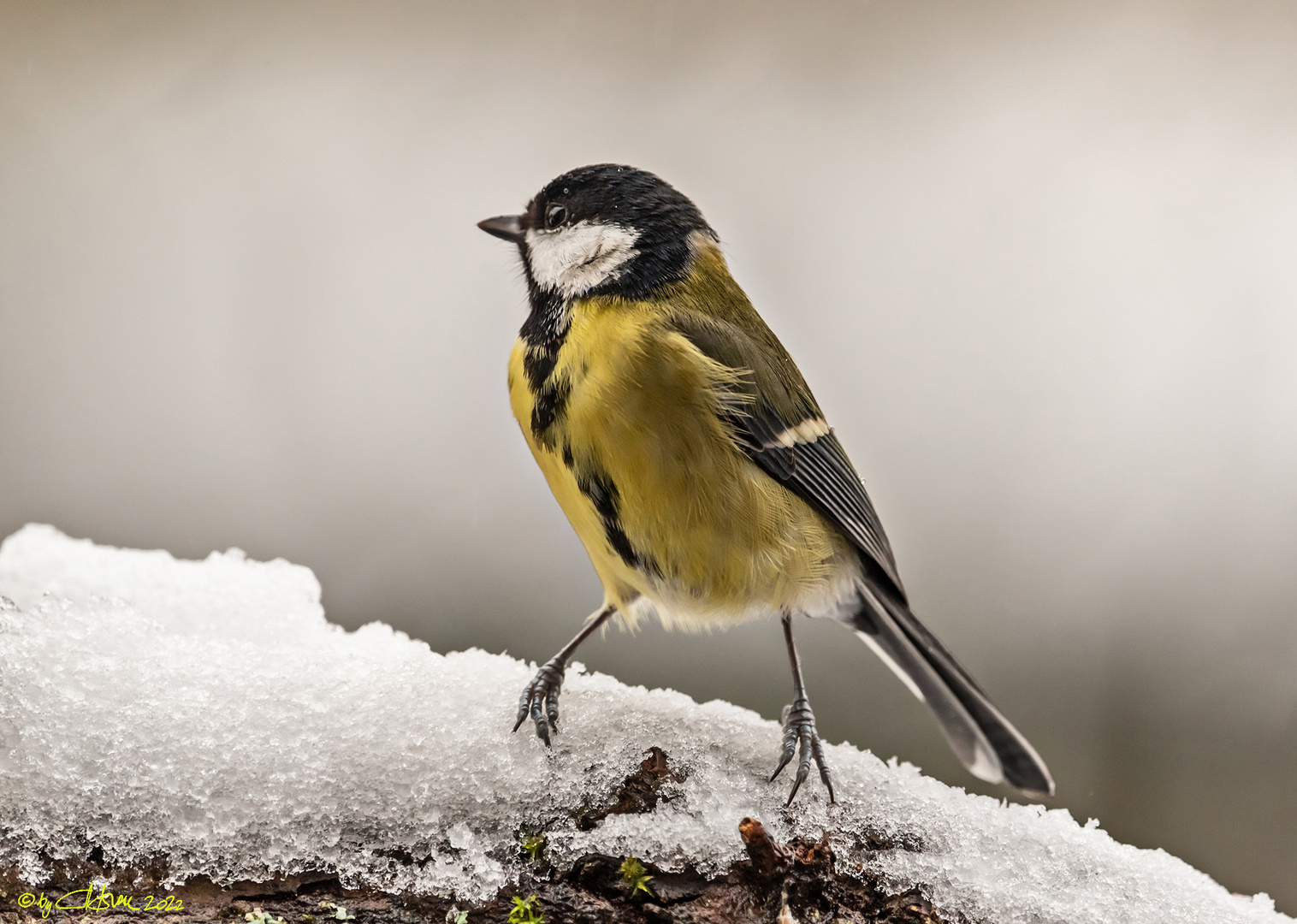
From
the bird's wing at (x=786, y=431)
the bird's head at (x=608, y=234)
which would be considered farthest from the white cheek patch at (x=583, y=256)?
the bird's wing at (x=786, y=431)

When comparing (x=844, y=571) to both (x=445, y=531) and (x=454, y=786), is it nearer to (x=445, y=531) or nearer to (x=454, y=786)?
(x=454, y=786)

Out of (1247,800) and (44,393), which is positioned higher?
(44,393)

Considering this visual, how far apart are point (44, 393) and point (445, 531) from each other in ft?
2.96

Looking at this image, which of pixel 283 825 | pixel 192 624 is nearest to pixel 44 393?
pixel 192 624

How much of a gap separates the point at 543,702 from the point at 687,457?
0.29 metres

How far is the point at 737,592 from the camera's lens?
91 centimetres

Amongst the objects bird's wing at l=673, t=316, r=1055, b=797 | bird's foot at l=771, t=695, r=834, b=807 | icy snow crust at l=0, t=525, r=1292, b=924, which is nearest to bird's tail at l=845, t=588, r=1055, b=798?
bird's wing at l=673, t=316, r=1055, b=797

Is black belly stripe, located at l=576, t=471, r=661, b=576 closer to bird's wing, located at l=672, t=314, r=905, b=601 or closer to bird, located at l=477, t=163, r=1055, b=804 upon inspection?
bird, located at l=477, t=163, r=1055, b=804

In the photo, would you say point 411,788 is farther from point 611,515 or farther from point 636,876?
point 611,515

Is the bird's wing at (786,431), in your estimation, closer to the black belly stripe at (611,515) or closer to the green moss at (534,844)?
the black belly stripe at (611,515)

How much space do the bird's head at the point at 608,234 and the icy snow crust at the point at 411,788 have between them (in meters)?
0.45

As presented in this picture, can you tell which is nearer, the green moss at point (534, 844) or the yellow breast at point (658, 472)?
the green moss at point (534, 844)

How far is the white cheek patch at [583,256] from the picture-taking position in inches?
37.1

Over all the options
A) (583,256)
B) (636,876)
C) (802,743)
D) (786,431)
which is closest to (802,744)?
(802,743)
